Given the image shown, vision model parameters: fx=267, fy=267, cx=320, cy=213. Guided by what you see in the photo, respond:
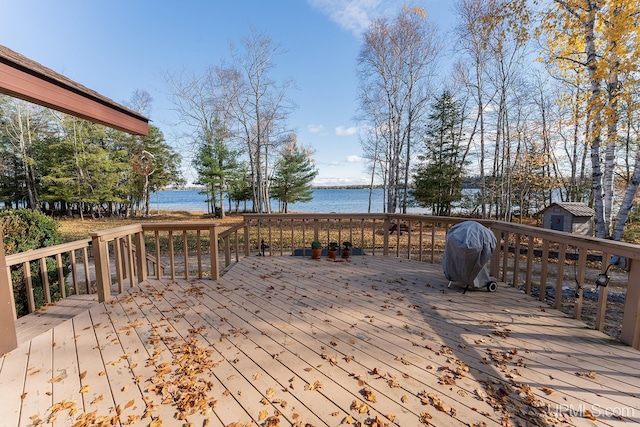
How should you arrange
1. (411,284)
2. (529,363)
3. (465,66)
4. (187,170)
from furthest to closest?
(187,170), (465,66), (411,284), (529,363)

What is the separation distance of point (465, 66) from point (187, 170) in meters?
18.2

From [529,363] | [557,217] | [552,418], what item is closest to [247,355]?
[552,418]

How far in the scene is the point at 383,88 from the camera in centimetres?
1198

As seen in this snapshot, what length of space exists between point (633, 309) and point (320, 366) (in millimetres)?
2517

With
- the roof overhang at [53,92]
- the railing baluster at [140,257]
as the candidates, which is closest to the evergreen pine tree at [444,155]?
the railing baluster at [140,257]

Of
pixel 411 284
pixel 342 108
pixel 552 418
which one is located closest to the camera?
pixel 552 418

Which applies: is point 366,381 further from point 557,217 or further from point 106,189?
point 106,189

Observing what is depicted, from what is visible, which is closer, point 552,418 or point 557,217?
point 552,418

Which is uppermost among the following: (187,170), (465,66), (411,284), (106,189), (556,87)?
(465,66)

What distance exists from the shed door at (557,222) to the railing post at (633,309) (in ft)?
30.3

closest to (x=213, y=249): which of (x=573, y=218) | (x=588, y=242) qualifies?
(x=588, y=242)

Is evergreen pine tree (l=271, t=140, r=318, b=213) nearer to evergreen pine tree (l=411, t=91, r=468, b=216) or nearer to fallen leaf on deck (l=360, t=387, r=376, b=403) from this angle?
evergreen pine tree (l=411, t=91, r=468, b=216)

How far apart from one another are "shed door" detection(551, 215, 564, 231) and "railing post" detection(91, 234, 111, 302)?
12.5 metres

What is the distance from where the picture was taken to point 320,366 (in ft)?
6.18
